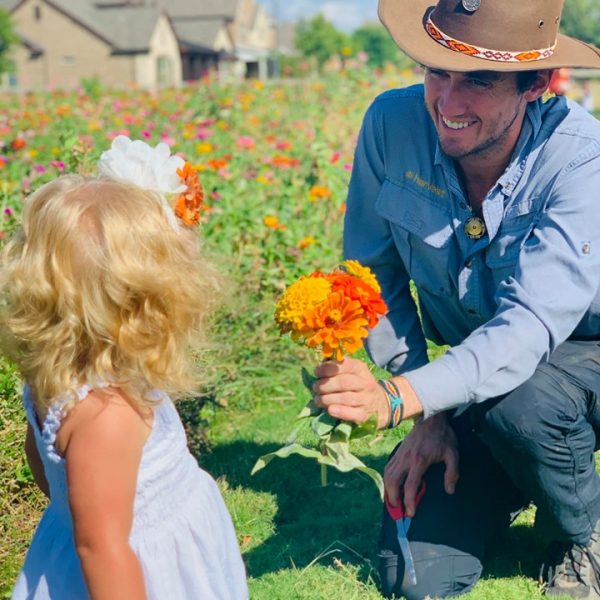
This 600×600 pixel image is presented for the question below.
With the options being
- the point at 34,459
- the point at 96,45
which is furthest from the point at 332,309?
the point at 96,45

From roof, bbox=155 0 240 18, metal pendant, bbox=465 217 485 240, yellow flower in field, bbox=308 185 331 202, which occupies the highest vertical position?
metal pendant, bbox=465 217 485 240

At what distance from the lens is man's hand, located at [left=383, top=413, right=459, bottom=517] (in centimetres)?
318

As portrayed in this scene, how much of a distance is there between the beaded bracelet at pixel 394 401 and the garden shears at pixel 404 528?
2.01 ft

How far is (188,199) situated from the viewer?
2533 mm

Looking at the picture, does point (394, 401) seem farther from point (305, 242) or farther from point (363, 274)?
point (305, 242)

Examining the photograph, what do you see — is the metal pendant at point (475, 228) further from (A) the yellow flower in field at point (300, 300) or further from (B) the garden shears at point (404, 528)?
(A) the yellow flower in field at point (300, 300)

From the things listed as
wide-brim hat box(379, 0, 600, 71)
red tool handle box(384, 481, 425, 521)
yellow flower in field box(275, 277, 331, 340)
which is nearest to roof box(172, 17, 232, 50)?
wide-brim hat box(379, 0, 600, 71)

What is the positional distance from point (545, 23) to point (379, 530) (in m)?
1.62

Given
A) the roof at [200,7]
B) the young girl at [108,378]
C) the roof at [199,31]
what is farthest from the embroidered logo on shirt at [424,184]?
the roof at [200,7]

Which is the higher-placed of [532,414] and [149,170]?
[149,170]

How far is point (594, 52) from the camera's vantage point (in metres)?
3.12

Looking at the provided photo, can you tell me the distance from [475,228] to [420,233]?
173 millimetres

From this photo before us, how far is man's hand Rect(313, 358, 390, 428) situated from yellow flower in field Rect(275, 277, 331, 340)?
0.18 m

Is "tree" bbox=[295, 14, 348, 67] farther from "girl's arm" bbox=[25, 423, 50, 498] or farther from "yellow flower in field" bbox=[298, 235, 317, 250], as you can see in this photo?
"girl's arm" bbox=[25, 423, 50, 498]
